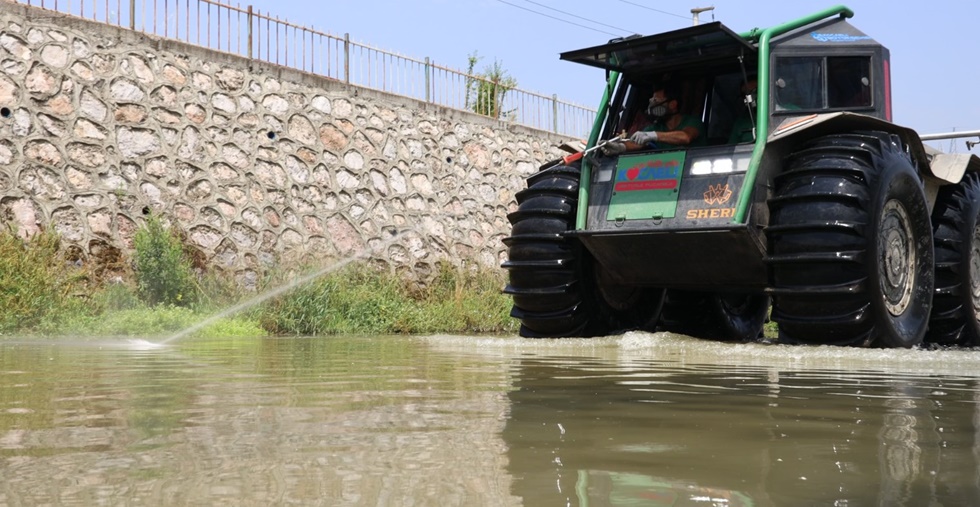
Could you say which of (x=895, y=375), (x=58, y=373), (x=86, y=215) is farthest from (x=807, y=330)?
(x=86, y=215)

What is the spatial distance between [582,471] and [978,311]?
764 centimetres

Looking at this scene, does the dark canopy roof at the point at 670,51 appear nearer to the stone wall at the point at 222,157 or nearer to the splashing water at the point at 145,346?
the splashing water at the point at 145,346

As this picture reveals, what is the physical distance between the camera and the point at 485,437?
2.15 metres

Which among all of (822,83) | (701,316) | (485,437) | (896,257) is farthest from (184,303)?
(485,437)

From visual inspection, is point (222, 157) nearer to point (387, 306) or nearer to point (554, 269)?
point (387, 306)

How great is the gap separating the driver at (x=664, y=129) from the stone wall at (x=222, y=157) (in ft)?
23.2

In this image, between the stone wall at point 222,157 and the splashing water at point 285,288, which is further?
the stone wall at point 222,157

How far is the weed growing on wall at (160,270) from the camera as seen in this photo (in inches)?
456

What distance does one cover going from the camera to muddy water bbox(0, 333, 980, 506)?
1.57 metres

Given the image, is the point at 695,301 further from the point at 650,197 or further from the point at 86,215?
the point at 86,215

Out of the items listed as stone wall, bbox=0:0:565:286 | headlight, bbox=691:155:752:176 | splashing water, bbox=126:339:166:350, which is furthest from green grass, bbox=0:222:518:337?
headlight, bbox=691:155:752:176

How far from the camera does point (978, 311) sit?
836 cm

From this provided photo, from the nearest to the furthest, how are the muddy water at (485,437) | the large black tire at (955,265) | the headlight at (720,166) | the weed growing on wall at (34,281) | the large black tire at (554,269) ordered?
the muddy water at (485,437) < the headlight at (720,166) < the large black tire at (554,269) < the large black tire at (955,265) < the weed growing on wall at (34,281)

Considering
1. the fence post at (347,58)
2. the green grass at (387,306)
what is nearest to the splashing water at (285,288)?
the green grass at (387,306)
